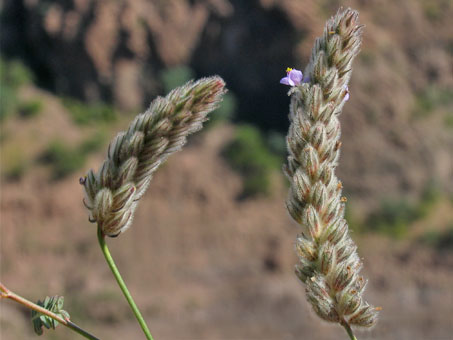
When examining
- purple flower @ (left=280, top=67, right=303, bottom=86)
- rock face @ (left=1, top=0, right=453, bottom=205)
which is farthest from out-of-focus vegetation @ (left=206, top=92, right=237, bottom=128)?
purple flower @ (left=280, top=67, right=303, bottom=86)

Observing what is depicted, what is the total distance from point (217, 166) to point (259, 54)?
14.1ft

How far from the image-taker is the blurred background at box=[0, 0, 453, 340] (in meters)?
15.6

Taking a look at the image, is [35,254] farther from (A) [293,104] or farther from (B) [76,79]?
(A) [293,104]

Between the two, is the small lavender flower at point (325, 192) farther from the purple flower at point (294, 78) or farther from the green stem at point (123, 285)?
the green stem at point (123, 285)

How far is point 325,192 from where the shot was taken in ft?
4.69

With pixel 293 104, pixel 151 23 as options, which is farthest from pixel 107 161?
pixel 151 23

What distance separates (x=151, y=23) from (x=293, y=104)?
19.7 meters

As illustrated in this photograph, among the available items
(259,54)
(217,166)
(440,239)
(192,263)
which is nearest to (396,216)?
(440,239)

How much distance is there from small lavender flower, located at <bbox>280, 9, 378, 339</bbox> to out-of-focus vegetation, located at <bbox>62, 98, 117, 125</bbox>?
18748 millimetres

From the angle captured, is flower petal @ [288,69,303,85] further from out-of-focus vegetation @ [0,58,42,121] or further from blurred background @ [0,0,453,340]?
out-of-focus vegetation @ [0,58,42,121]

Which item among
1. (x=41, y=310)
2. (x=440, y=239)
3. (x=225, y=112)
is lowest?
(x=41, y=310)

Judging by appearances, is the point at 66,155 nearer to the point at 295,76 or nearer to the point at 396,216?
the point at 396,216

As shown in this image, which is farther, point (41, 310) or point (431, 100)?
point (431, 100)

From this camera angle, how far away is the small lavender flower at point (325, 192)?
4.57 feet
